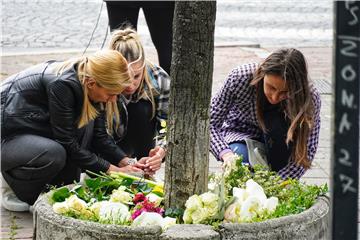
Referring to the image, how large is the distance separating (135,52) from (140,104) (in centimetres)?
37

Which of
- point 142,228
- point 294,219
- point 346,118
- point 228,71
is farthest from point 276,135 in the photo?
point 228,71

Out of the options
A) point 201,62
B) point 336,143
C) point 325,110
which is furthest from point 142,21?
point 336,143

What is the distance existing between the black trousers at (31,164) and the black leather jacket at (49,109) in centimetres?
6

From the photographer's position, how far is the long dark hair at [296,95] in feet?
13.9

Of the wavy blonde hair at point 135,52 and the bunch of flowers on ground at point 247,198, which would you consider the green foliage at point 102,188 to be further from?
the wavy blonde hair at point 135,52

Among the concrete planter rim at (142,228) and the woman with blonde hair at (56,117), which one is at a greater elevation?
the woman with blonde hair at (56,117)

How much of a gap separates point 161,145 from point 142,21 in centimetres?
574

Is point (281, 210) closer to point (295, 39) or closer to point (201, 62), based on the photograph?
point (201, 62)

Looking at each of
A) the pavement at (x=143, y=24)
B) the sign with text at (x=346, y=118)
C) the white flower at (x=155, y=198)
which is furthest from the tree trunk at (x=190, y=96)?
the pavement at (x=143, y=24)

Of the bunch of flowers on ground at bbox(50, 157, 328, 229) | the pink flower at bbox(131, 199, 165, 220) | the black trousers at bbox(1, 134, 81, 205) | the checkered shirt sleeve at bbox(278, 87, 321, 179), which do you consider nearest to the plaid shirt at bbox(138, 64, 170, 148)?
the black trousers at bbox(1, 134, 81, 205)

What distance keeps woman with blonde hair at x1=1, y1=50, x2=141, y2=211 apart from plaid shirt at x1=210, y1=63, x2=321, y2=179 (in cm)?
49

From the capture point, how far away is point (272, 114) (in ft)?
14.8

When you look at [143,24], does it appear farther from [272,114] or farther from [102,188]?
[102,188]

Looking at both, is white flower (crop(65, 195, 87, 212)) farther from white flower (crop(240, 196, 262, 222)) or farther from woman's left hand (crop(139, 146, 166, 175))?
woman's left hand (crop(139, 146, 166, 175))
